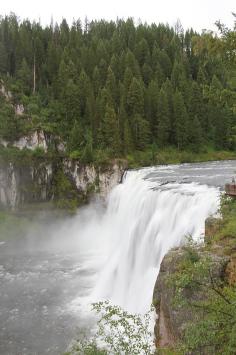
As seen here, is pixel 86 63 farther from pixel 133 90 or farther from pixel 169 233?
pixel 169 233

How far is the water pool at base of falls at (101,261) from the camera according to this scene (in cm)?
2242

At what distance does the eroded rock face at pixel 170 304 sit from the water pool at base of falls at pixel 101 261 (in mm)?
3243

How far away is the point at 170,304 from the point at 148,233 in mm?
14742

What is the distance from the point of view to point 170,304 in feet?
40.9

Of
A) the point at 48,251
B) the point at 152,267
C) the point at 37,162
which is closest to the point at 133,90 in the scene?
the point at 37,162

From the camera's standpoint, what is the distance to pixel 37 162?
48.8 meters

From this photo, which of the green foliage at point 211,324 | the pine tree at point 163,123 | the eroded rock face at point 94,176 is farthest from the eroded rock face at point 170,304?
the pine tree at point 163,123

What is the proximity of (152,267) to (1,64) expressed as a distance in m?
51.3

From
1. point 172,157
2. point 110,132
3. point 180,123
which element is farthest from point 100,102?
point 172,157

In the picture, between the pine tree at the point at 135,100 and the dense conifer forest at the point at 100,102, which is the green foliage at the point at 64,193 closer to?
the dense conifer forest at the point at 100,102

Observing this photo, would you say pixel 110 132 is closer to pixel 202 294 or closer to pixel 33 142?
pixel 33 142

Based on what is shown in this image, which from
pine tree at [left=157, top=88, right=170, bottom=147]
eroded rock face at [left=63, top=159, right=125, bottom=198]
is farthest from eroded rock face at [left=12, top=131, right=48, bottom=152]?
pine tree at [left=157, top=88, right=170, bottom=147]

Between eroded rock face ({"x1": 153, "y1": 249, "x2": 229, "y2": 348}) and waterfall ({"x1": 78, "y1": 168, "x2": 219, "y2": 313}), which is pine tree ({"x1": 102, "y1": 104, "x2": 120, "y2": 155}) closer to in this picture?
waterfall ({"x1": 78, "y1": 168, "x2": 219, "y2": 313})

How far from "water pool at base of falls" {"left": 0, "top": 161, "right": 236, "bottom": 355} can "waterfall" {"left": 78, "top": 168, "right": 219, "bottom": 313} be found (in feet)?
0.23
